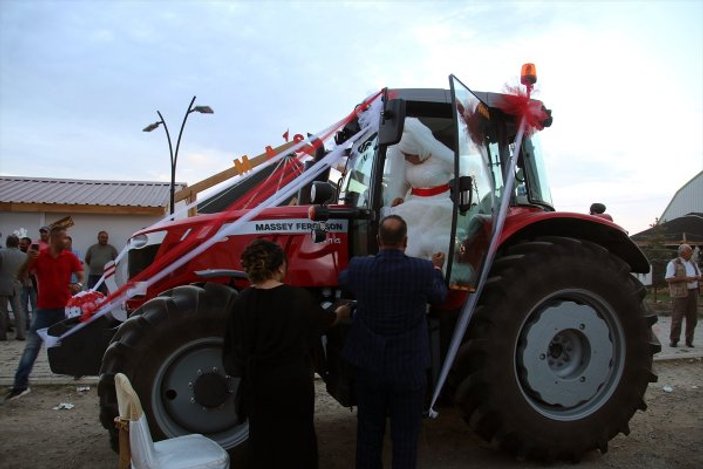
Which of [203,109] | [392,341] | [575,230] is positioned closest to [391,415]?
[392,341]

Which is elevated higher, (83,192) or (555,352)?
(83,192)

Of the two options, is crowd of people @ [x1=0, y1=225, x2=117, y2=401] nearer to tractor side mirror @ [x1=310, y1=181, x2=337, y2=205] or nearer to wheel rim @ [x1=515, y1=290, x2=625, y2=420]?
tractor side mirror @ [x1=310, y1=181, x2=337, y2=205]

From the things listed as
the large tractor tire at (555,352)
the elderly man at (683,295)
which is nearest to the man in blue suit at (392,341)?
the large tractor tire at (555,352)

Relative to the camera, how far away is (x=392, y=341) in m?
3.02

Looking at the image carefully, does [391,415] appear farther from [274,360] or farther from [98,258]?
[98,258]

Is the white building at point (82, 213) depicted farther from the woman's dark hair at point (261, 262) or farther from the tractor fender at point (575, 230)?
the woman's dark hair at point (261, 262)

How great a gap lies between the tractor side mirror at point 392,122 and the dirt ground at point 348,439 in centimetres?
224

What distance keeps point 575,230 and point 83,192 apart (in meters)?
17.2

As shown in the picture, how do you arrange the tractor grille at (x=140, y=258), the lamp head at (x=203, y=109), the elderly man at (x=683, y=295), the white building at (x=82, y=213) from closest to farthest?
the tractor grille at (x=140, y=258) < the elderly man at (x=683, y=295) < the lamp head at (x=203, y=109) < the white building at (x=82, y=213)

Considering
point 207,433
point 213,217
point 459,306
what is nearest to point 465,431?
point 459,306

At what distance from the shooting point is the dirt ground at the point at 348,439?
3.94 m

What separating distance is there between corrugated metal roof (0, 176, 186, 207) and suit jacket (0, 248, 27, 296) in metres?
6.83

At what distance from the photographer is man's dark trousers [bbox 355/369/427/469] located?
3.05 meters

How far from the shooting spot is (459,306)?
146 inches
